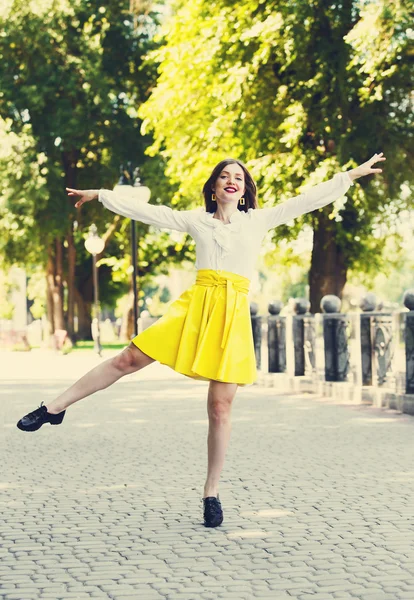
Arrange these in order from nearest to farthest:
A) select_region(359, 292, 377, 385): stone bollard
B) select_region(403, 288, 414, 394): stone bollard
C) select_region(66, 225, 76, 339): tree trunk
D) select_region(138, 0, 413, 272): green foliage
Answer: select_region(403, 288, 414, 394): stone bollard → select_region(359, 292, 377, 385): stone bollard → select_region(138, 0, 413, 272): green foliage → select_region(66, 225, 76, 339): tree trunk

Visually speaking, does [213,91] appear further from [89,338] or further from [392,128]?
[89,338]

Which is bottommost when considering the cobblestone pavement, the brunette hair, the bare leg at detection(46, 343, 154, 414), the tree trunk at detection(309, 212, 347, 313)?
the cobblestone pavement

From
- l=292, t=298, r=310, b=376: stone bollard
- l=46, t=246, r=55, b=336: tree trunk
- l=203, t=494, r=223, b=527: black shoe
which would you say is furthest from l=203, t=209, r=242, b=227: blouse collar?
l=46, t=246, r=55, b=336: tree trunk

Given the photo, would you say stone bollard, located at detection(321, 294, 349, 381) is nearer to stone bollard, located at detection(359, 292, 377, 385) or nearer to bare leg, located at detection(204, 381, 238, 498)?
stone bollard, located at detection(359, 292, 377, 385)

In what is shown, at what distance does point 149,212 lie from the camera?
659 cm

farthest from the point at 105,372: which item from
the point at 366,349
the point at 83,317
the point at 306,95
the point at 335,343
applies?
the point at 83,317

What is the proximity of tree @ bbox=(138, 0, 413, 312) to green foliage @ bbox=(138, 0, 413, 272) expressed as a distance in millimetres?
27

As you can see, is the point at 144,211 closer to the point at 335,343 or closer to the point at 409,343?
the point at 409,343

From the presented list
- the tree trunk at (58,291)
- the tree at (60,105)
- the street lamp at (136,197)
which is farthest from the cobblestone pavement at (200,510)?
the tree trunk at (58,291)

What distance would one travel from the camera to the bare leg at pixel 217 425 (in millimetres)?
6559

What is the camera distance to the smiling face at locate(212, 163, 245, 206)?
6703mm

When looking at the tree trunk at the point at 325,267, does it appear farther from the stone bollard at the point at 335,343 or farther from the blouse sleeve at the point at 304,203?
the blouse sleeve at the point at 304,203

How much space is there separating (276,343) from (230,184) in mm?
14557

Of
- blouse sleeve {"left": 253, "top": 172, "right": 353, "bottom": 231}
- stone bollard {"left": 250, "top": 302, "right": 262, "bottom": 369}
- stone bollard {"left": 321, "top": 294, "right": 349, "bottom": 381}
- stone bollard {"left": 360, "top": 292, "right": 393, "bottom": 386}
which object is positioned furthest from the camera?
stone bollard {"left": 250, "top": 302, "right": 262, "bottom": 369}
